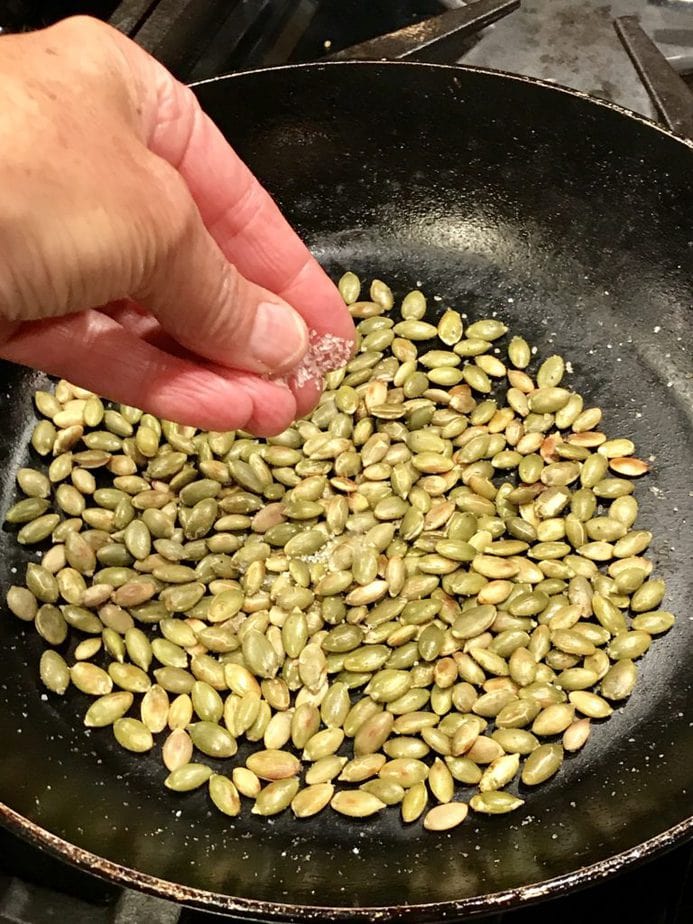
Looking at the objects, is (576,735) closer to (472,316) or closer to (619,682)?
(619,682)

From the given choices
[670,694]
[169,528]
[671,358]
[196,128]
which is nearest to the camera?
[196,128]

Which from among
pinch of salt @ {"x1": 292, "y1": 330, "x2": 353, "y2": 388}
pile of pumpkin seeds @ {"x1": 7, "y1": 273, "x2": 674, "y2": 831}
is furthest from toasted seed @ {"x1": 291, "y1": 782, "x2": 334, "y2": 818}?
pinch of salt @ {"x1": 292, "y1": 330, "x2": 353, "y2": 388}

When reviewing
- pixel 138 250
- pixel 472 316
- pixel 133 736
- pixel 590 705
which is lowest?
pixel 133 736

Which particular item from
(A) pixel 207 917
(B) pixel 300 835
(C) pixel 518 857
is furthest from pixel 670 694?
(A) pixel 207 917

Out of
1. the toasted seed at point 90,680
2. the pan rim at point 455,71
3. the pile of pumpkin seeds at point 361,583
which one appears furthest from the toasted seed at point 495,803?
the pan rim at point 455,71

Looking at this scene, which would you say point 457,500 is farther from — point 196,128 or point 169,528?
point 196,128

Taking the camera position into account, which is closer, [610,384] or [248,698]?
[248,698]

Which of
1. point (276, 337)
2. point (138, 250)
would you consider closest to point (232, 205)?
point (276, 337)
